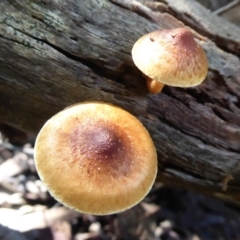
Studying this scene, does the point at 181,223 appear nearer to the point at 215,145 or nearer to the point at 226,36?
the point at 215,145

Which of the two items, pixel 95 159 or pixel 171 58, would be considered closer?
pixel 95 159

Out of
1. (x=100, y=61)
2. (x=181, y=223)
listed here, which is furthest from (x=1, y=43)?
(x=181, y=223)

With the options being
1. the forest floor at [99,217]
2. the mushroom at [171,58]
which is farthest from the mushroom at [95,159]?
the forest floor at [99,217]

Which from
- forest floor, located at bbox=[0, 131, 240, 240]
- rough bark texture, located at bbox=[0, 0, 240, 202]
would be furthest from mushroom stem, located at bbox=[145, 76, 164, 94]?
forest floor, located at bbox=[0, 131, 240, 240]

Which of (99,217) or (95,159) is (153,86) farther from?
(99,217)

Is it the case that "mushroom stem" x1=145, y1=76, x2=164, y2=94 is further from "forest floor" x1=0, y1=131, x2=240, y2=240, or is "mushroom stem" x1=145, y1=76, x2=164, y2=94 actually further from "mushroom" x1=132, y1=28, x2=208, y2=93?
"forest floor" x1=0, y1=131, x2=240, y2=240

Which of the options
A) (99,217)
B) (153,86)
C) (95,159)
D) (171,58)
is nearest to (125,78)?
(153,86)
